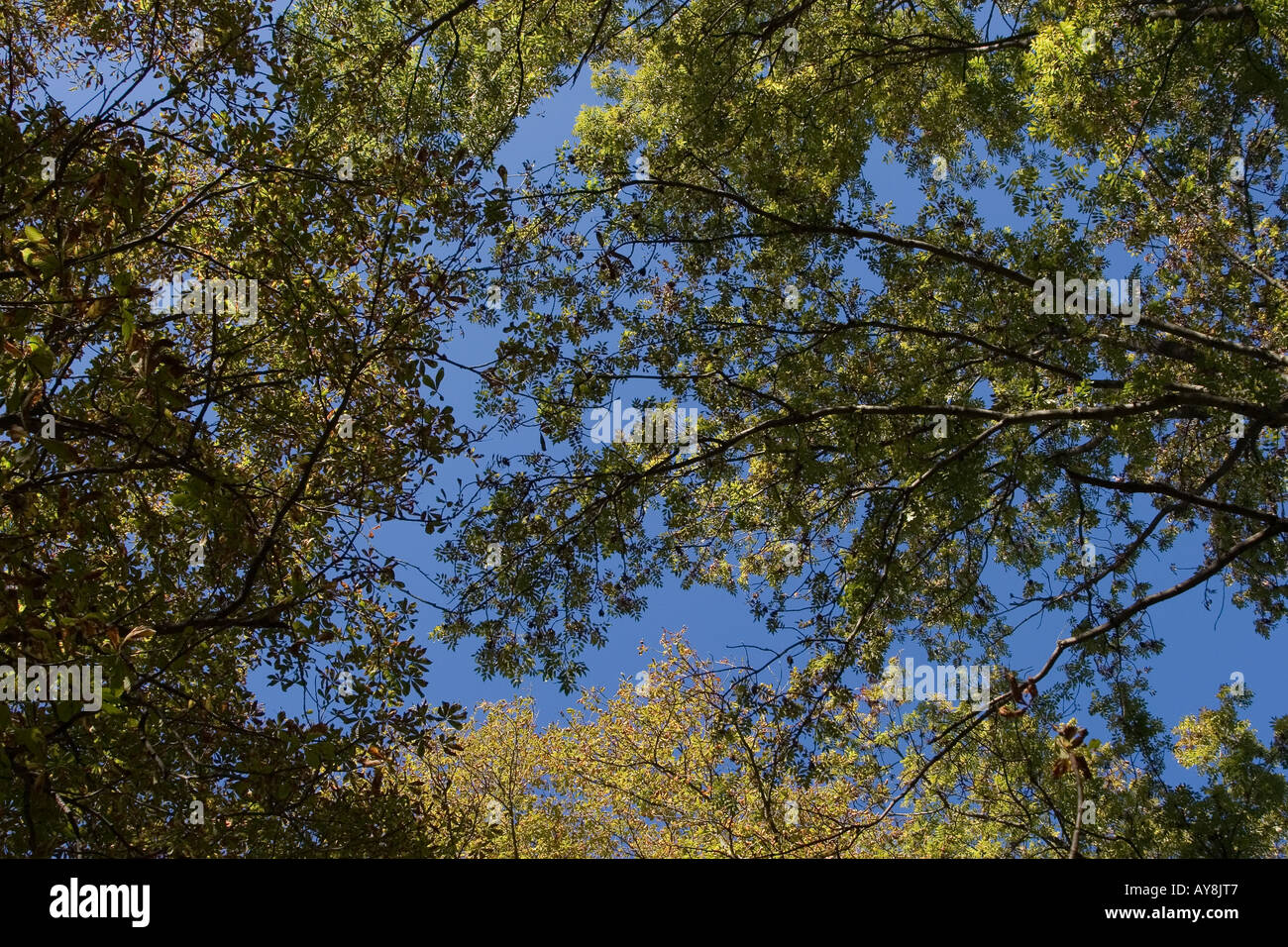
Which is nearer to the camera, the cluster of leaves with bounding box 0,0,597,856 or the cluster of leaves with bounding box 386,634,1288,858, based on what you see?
the cluster of leaves with bounding box 0,0,597,856

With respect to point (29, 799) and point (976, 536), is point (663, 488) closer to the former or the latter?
point (976, 536)

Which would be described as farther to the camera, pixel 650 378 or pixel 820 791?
pixel 820 791

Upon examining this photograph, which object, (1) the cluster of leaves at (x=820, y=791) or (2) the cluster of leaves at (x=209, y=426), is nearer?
(2) the cluster of leaves at (x=209, y=426)

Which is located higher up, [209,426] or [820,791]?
[209,426]

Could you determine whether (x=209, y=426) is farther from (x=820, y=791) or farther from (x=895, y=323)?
(x=820, y=791)

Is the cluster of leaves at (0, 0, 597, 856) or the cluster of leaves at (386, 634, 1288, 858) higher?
the cluster of leaves at (0, 0, 597, 856)

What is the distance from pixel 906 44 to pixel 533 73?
12.6 ft

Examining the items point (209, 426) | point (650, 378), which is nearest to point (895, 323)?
point (650, 378)

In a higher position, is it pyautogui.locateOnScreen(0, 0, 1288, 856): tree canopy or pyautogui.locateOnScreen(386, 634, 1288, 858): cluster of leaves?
pyautogui.locateOnScreen(0, 0, 1288, 856): tree canopy

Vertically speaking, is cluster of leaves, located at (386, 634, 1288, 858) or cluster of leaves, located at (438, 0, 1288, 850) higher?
cluster of leaves, located at (438, 0, 1288, 850)

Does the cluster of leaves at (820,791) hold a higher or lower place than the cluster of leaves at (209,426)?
lower

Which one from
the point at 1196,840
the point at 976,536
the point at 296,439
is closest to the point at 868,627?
the point at 976,536

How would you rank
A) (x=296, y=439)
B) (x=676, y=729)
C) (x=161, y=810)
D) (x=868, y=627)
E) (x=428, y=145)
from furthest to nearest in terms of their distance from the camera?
(x=676, y=729) < (x=868, y=627) < (x=428, y=145) < (x=296, y=439) < (x=161, y=810)
